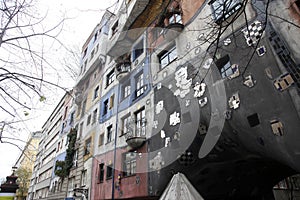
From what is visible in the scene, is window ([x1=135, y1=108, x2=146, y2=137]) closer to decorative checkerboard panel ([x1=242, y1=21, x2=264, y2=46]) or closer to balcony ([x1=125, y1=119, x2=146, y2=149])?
balcony ([x1=125, y1=119, x2=146, y2=149])

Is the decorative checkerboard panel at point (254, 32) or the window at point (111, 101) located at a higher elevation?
the window at point (111, 101)

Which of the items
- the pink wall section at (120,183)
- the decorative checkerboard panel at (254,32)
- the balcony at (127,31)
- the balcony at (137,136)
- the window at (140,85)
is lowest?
the pink wall section at (120,183)

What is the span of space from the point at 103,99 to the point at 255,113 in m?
12.1

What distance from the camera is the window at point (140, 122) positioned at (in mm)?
10280

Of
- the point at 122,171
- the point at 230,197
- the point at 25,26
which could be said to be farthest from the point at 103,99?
the point at 25,26

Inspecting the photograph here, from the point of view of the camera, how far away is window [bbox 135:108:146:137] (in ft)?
33.7

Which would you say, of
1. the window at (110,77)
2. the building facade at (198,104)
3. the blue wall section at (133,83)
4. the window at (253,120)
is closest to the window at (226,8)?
the building facade at (198,104)

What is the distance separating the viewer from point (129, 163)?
416 inches

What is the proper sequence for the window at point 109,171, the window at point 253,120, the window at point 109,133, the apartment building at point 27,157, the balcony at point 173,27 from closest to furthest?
the apartment building at point 27,157
the window at point 253,120
the balcony at point 173,27
the window at point 109,171
the window at point 109,133

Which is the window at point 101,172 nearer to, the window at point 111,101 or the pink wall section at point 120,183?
the pink wall section at point 120,183

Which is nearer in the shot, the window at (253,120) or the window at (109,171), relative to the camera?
the window at (253,120)

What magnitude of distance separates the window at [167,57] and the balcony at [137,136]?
9.50 ft

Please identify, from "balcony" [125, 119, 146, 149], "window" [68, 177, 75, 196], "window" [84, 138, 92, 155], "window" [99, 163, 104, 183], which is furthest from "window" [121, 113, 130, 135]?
"window" [68, 177, 75, 196]

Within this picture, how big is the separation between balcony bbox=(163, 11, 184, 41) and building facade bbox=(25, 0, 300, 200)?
0.16ft
